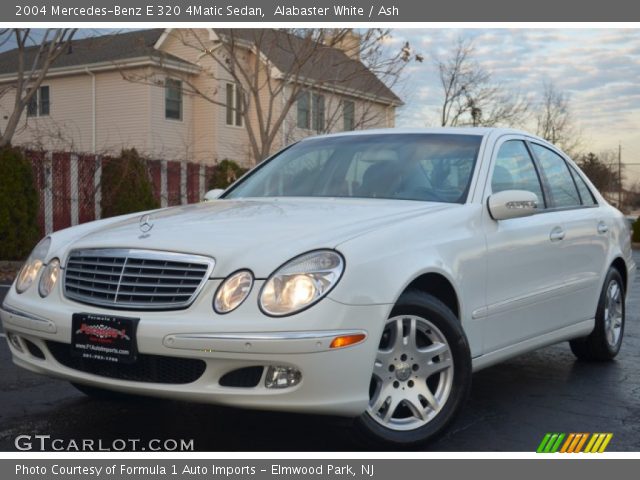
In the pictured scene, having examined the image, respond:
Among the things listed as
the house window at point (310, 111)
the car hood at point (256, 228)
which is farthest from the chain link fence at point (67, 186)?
the car hood at point (256, 228)

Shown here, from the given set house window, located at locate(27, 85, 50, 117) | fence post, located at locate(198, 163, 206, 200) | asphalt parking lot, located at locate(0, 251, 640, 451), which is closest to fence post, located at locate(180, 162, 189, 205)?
fence post, located at locate(198, 163, 206, 200)

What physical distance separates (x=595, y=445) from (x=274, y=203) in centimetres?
209

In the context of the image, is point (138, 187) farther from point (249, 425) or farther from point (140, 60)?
point (249, 425)

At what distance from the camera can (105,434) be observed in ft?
14.6

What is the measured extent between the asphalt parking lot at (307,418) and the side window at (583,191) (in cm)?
125

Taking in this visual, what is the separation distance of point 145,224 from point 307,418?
4.22 ft

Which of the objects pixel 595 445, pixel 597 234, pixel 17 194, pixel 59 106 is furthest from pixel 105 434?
pixel 59 106

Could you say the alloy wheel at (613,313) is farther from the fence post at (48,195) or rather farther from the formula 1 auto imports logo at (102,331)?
the fence post at (48,195)

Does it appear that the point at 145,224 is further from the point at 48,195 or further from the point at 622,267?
the point at 48,195

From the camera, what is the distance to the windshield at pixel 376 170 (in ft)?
16.9

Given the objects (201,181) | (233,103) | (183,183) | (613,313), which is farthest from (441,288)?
(233,103)

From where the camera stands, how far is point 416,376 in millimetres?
4277

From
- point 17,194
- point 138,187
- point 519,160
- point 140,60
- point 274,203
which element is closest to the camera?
point 274,203

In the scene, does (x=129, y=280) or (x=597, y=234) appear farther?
(x=597, y=234)
